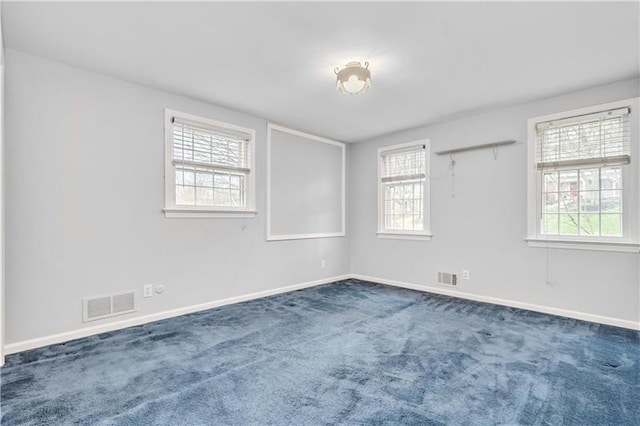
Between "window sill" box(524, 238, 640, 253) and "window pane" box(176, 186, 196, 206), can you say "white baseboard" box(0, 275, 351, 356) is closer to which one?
"window pane" box(176, 186, 196, 206)

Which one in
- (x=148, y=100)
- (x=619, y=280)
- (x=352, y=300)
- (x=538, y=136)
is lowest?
(x=352, y=300)

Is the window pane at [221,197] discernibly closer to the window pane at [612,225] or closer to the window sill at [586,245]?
the window sill at [586,245]

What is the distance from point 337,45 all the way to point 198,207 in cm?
228

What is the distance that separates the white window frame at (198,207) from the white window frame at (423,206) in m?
2.11

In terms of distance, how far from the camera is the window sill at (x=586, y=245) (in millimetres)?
3174

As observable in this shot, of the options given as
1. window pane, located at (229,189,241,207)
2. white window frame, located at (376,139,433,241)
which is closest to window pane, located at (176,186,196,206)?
window pane, located at (229,189,241,207)

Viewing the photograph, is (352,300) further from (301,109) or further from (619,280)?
(619,280)

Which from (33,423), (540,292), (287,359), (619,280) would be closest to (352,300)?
(287,359)

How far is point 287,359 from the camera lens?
8.12 feet

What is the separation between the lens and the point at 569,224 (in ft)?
11.7

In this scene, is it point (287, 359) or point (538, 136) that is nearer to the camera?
point (287, 359)

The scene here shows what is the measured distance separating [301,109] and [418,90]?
1403 millimetres

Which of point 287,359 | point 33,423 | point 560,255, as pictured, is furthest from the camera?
point 560,255

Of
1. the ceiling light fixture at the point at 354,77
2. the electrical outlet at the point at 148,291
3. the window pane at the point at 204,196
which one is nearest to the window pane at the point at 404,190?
the ceiling light fixture at the point at 354,77
